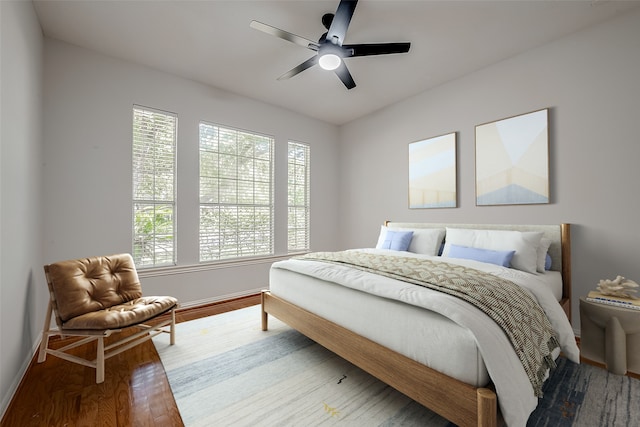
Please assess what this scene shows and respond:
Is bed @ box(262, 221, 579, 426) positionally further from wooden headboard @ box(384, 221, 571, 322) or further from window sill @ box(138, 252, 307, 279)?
window sill @ box(138, 252, 307, 279)

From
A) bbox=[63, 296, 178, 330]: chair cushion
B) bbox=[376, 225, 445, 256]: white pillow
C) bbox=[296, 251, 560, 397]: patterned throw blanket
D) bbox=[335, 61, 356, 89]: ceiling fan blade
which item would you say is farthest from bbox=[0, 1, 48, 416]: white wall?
bbox=[376, 225, 445, 256]: white pillow

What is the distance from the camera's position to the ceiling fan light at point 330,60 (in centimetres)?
226

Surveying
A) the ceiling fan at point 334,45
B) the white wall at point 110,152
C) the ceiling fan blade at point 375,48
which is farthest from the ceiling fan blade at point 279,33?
the white wall at point 110,152

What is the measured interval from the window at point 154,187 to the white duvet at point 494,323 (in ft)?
7.50

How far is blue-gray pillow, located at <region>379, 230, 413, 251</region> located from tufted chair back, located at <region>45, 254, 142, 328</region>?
273cm

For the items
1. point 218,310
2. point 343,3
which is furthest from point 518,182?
point 218,310

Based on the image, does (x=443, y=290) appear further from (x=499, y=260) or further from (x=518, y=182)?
(x=518, y=182)

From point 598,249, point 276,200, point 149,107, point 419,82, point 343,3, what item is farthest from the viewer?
point 276,200

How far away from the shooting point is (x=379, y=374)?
154cm

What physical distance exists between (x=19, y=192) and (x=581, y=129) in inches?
185

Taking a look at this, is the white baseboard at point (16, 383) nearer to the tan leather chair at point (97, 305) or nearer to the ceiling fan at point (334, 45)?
the tan leather chair at point (97, 305)

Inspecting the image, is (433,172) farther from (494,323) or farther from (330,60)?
(494,323)

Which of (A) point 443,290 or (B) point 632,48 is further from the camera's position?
(B) point 632,48

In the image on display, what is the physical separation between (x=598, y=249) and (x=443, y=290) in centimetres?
207
